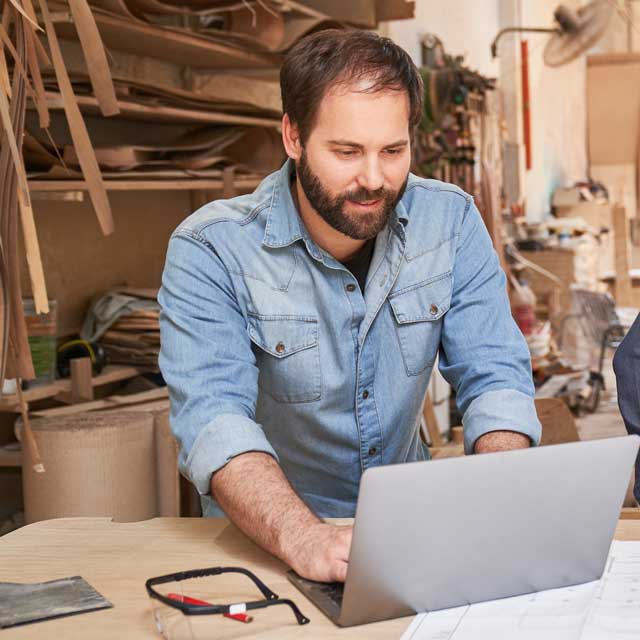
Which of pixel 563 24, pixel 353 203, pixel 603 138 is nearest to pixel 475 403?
pixel 353 203

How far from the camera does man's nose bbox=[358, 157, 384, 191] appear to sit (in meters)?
1.79

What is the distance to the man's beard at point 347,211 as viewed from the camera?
1.82m

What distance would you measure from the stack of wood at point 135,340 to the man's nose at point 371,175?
189cm

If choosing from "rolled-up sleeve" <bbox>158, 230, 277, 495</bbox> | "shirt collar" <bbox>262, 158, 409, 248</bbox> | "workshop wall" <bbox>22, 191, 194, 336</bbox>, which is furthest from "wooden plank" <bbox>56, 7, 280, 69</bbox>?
"rolled-up sleeve" <bbox>158, 230, 277, 495</bbox>

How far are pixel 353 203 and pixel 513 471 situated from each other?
0.70 metres

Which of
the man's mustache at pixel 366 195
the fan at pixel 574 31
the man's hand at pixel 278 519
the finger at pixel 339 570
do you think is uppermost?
the fan at pixel 574 31

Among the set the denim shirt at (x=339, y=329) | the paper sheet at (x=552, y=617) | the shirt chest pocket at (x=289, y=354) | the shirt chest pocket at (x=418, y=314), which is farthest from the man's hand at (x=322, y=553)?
the shirt chest pocket at (x=418, y=314)

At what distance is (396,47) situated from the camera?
190 cm

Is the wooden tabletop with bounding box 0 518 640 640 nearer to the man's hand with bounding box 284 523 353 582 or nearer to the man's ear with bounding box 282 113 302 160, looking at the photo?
the man's hand with bounding box 284 523 353 582

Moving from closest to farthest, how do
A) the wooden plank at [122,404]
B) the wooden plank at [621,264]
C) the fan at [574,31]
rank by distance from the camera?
Answer: the wooden plank at [122,404], the fan at [574,31], the wooden plank at [621,264]

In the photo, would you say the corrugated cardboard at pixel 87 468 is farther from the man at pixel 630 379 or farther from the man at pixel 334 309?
the man at pixel 630 379

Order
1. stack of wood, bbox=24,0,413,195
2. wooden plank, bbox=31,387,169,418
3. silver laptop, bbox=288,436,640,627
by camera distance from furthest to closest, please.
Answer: wooden plank, bbox=31,387,169,418 < stack of wood, bbox=24,0,413,195 < silver laptop, bbox=288,436,640,627

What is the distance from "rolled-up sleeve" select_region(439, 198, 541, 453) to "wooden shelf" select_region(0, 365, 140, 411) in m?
1.31

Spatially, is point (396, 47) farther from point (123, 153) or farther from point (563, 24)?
point (563, 24)
